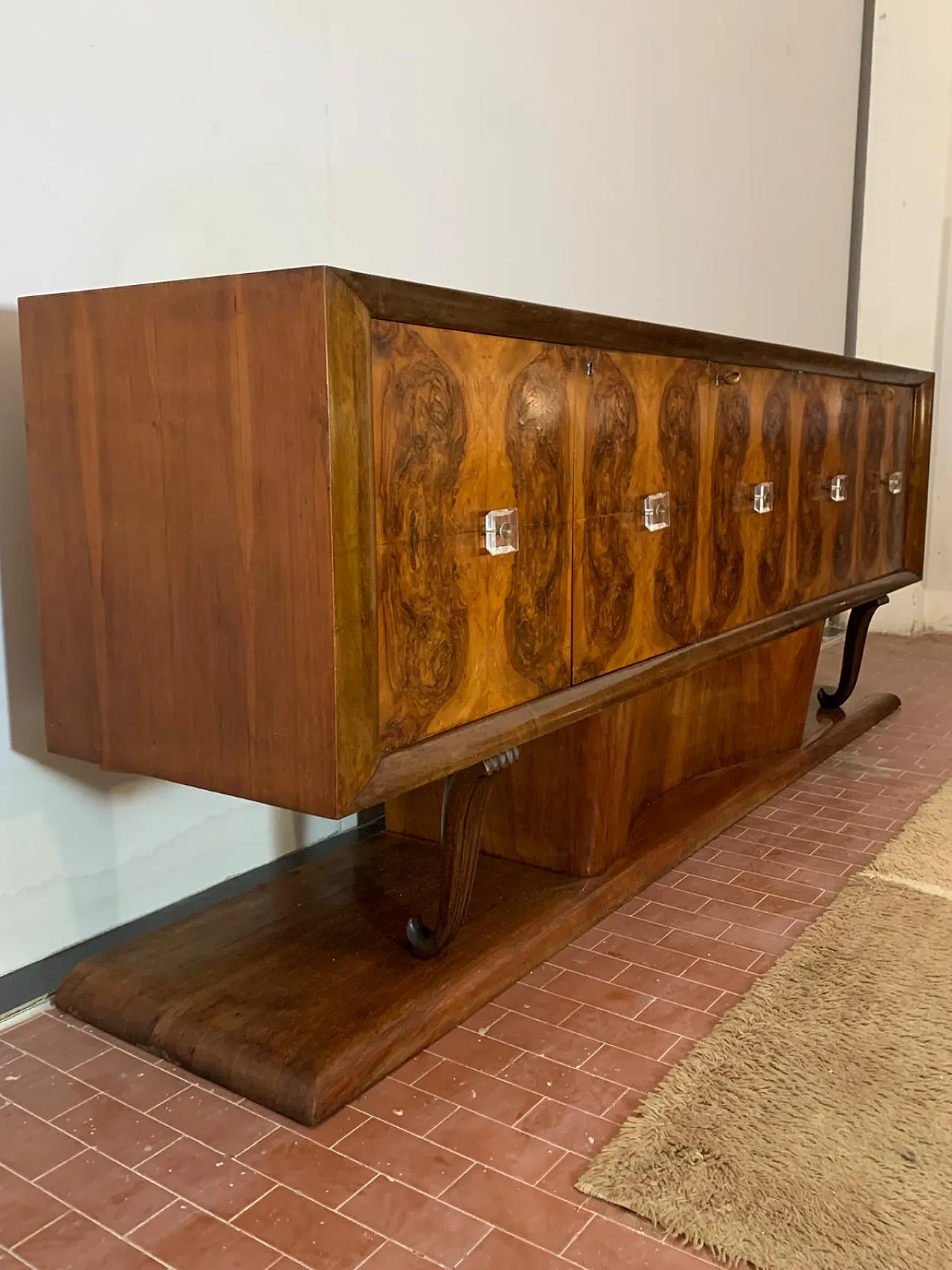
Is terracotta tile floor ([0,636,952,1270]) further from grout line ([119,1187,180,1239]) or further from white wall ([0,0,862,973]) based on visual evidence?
white wall ([0,0,862,973])

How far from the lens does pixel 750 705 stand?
8.53 feet

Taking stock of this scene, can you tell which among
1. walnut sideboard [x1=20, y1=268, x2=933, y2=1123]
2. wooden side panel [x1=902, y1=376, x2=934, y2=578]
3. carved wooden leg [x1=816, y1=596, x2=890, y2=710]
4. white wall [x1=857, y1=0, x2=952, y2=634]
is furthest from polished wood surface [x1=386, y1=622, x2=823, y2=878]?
white wall [x1=857, y1=0, x2=952, y2=634]

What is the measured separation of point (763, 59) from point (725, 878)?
266 centimetres

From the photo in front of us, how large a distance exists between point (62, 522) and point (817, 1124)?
118 centimetres

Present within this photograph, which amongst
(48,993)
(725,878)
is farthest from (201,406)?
(725,878)

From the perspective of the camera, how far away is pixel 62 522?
1426 millimetres

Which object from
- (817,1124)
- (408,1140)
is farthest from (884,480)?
(408,1140)

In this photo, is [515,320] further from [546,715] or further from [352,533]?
[546,715]

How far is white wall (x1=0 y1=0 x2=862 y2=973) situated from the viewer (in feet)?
5.03

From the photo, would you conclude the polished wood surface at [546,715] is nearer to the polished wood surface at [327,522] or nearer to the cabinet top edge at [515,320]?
the polished wood surface at [327,522]

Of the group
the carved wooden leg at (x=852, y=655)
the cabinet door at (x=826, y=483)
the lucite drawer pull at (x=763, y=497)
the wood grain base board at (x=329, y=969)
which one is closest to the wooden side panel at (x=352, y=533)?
the wood grain base board at (x=329, y=969)

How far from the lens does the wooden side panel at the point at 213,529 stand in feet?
3.94

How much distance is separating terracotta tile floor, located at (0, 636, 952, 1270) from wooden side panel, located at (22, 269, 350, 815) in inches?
15.7

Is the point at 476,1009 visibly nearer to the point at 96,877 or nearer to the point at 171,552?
the point at 96,877
